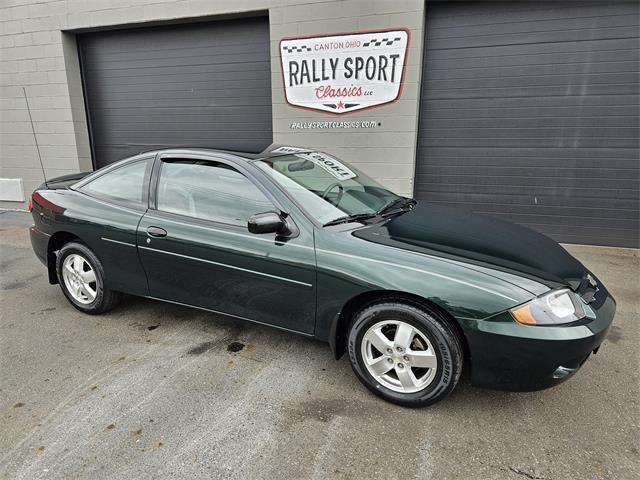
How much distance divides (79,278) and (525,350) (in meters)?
3.45

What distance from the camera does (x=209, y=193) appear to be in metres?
3.01

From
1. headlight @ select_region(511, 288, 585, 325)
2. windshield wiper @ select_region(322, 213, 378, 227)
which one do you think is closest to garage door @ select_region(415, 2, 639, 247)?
windshield wiper @ select_region(322, 213, 378, 227)

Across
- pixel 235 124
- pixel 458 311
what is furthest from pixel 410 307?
pixel 235 124

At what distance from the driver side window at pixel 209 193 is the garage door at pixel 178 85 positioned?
11.0 feet

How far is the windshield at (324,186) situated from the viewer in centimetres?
280

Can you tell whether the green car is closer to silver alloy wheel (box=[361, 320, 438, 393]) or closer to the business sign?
Result: silver alloy wheel (box=[361, 320, 438, 393])

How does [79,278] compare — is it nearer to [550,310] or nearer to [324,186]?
[324,186]

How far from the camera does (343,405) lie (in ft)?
8.11

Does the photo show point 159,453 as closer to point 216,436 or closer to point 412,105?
point 216,436

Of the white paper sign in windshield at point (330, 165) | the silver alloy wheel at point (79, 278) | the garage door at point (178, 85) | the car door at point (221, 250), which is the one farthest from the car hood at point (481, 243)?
the garage door at point (178, 85)

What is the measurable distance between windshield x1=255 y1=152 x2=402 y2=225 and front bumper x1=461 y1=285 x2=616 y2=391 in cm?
114

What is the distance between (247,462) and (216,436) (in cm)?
26

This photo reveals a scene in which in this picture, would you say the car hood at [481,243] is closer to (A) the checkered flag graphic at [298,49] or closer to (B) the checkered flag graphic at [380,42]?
(B) the checkered flag graphic at [380,42]

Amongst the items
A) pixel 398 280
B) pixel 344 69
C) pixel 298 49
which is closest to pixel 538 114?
pixel 344 69
